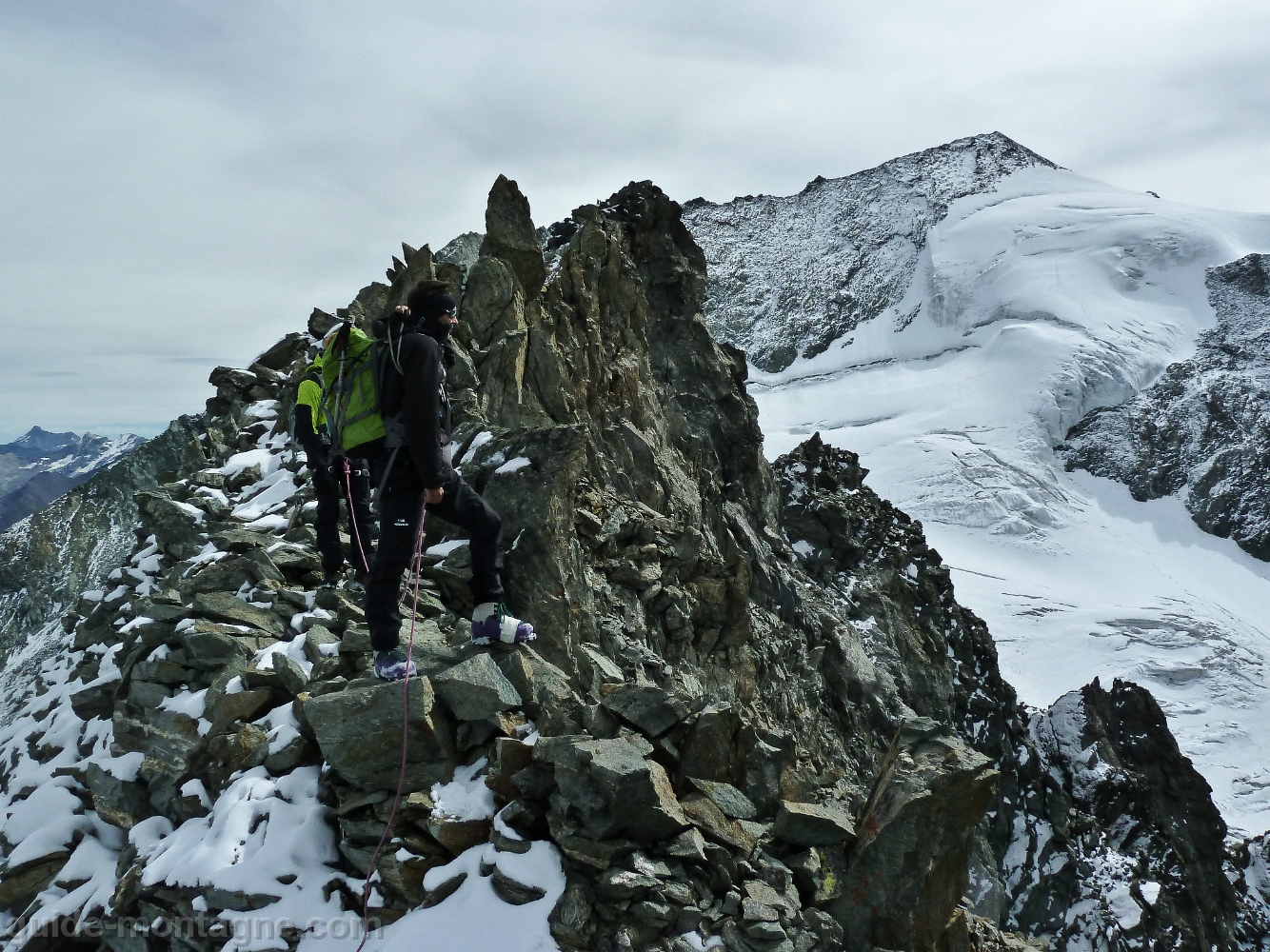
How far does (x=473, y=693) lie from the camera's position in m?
6.67

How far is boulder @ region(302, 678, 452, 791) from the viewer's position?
637 cm

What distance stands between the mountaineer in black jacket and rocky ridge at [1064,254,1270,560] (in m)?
186

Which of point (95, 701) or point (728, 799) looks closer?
point (728, 799)

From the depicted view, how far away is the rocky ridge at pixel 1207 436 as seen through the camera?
558 ft

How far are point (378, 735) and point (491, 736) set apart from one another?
905 millimetres

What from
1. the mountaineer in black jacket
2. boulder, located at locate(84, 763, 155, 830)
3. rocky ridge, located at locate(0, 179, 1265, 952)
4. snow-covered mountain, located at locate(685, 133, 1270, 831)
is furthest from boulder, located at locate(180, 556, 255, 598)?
snow-covered mountain, located at locate(685, 133, 1270, 831)

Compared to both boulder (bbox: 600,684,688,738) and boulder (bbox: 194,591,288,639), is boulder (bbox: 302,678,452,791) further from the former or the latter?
boulder (bbox: 194,591,288,639)

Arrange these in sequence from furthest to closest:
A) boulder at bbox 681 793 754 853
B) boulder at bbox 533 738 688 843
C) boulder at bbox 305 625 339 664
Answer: boulder at bbox 305 625 339 664 < boulder at bbox 681 793 754 853 < boulder at bbox 533 738 688 843

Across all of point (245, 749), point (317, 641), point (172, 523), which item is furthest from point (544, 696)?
point (172, 523)

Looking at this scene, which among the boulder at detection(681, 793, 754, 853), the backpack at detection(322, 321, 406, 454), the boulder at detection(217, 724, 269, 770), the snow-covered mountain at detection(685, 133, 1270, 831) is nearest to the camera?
the boulder at detection(681, 793, 754, 853)

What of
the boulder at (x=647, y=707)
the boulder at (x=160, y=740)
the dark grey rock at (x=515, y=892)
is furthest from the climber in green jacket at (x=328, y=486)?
the dark grey rock at (x=515, y=892)

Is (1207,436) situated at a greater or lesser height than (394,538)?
lesser

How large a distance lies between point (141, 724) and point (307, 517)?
4640 millimetres

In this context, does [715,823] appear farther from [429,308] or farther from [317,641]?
[429,308]
